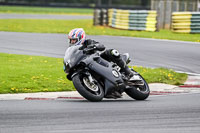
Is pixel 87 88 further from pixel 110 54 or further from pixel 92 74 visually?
pixel 110 54

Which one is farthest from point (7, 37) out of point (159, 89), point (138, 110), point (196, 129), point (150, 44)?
point (196, 129)

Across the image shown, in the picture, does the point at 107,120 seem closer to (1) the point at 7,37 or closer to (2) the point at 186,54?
(2) the point at 186,54

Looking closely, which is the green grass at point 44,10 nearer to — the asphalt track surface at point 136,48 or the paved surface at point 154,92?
the asphalt track surface at point 136,48

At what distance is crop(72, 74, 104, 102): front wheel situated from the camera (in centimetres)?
909

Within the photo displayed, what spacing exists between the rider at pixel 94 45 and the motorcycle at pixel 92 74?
0.14 m

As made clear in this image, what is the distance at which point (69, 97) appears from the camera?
10.1m

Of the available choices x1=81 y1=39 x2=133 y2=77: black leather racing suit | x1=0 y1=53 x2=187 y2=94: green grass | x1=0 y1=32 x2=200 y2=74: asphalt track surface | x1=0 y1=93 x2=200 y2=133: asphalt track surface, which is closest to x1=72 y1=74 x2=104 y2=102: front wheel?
x1=0 y1=93 x2=200 y2=133: asphalt track surface

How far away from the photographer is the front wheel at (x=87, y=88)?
909 cm

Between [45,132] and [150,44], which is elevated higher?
[45,132]

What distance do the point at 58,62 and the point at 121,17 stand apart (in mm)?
14198

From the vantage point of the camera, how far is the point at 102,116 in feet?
26.3

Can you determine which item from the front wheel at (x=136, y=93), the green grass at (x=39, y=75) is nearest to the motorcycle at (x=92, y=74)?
the front wheel at (x=136, y=93)

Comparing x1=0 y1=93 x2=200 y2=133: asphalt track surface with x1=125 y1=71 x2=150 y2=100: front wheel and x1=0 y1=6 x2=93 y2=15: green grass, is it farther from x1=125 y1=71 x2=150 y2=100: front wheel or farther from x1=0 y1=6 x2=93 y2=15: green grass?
x1=0 y1=6 x2=93 y2=15: green grass

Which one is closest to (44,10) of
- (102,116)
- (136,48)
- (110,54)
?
(136,48)
